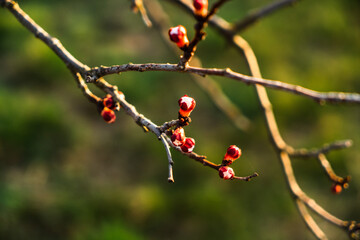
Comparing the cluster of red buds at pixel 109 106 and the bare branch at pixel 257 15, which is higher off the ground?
the bare branch at pixel 257 15

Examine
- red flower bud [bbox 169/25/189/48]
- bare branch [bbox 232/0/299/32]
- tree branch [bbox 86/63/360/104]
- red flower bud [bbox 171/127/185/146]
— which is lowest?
red flower bud [bbox 171/127/185/146]

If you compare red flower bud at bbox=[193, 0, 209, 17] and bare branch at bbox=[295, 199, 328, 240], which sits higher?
bare branch at bbox=[295, 199, 328, 240]

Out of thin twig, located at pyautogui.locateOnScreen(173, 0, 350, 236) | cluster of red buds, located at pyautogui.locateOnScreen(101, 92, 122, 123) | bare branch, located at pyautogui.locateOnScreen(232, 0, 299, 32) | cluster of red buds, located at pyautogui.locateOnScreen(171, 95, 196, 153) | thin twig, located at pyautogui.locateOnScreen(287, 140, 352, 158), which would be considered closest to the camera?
cluster of red buds, located at pyautogui.locateOnScreen(171, 95, 196, 153)

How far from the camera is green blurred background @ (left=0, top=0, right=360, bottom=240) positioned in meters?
3.05

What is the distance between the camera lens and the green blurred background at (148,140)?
3047mm

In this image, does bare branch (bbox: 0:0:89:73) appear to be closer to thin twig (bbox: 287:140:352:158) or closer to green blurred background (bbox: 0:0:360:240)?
thin twig (bbox: 287:140:352:158)

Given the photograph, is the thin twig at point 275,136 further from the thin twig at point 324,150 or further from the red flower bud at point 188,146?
the red flower bud at point 188,146

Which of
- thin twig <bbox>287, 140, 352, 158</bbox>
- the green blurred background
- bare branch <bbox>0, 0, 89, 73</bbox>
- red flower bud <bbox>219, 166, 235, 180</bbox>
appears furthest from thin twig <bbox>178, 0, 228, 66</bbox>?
the green blurred background

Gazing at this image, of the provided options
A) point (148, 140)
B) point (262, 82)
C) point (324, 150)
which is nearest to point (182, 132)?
point (262, 82)

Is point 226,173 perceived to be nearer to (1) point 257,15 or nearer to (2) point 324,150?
(2) point 324,150

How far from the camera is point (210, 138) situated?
3770mm

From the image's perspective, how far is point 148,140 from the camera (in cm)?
364

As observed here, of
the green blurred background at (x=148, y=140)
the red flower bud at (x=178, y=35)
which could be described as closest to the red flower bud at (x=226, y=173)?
the red flower bud at (x=178, y=35)

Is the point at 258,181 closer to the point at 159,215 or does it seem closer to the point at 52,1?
the point at 159,215
